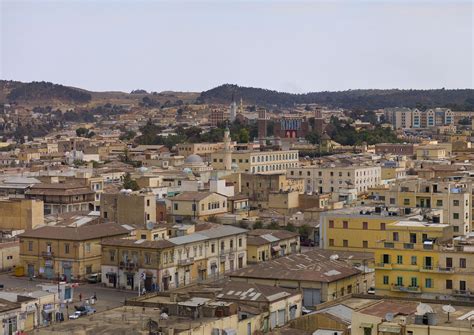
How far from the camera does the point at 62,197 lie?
4819cm

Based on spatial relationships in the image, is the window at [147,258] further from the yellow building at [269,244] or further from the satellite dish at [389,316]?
the satellite dish at [389,316]

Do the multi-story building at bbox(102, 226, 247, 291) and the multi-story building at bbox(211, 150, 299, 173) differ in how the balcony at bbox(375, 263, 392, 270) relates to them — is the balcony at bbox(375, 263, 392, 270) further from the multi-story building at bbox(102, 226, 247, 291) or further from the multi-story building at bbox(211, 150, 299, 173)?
the multi-story building at bbox(211, 150, 299, 173)

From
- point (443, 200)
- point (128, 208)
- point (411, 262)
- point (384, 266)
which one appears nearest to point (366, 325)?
point (411, 262)

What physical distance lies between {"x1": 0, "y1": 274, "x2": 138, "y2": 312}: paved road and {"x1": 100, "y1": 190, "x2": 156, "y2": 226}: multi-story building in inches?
274

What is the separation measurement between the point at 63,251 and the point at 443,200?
13.1m

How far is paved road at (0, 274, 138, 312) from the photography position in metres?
30.4

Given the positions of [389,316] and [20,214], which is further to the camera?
[20,214]

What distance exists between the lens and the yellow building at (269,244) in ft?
123

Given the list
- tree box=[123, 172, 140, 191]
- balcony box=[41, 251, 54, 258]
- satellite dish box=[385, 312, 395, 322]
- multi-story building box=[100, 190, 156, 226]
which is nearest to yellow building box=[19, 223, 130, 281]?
balcony box=[41, 251, 54, 258]

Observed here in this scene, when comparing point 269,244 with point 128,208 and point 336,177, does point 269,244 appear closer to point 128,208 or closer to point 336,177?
point 128,208

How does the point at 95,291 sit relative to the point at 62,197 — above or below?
below

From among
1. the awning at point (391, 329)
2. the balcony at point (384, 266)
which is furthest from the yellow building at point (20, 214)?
the awning at point (391, 329)

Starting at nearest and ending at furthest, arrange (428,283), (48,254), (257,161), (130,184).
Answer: (428,283)
(48,254)
(130,184)
(257,161)

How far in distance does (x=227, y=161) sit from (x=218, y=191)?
15259mm
